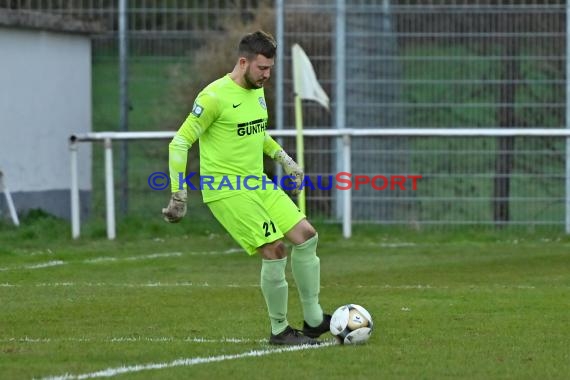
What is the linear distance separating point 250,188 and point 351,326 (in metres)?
1.01

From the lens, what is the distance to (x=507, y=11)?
1788 cm

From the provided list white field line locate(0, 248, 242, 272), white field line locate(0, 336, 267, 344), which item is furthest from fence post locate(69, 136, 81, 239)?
white field line locate(0, 336, 267, 344)

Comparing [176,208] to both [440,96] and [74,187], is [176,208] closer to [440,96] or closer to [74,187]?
[74,187]

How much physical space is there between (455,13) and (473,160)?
176 cm

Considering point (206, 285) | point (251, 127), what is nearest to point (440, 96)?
point (206, 285)

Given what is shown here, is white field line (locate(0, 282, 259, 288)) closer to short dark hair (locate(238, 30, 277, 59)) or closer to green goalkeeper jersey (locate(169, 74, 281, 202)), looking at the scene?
green goalkeeper jersey (locate(169, 74, 281, 202))

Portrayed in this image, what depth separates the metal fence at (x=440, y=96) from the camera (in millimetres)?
17797

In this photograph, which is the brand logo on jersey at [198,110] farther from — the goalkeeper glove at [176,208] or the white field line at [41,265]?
the white field line at [41,265]

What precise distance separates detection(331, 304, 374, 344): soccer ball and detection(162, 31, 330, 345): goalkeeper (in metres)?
0.21

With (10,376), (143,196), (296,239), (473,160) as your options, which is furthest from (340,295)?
(143,196)

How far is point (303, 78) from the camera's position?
16641 millimetres

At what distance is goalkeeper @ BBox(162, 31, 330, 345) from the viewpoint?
8.90m

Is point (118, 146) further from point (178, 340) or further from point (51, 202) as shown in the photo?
point (178, 340)

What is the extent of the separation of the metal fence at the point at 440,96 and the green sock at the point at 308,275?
8.90 m
